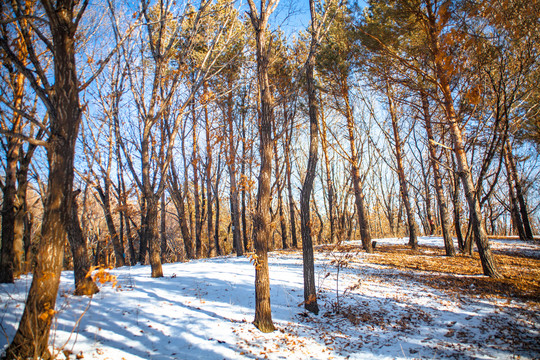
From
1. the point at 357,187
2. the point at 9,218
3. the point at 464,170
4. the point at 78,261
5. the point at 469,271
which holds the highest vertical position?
the point at 357,187

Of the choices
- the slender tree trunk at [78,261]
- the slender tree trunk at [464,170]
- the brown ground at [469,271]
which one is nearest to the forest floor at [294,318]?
the brown ground at [469,271]

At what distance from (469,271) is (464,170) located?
287 centimetres

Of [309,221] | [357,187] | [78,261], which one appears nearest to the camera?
[78,261]

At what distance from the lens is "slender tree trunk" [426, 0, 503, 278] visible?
21.9ft

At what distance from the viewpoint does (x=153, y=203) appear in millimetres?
6117

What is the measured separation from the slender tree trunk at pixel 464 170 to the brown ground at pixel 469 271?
0.45m

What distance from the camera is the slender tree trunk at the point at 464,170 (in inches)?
262

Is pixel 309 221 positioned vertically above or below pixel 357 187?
below

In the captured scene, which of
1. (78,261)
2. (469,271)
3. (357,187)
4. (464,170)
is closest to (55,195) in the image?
(78,261)

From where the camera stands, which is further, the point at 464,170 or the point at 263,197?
the point at 464,170

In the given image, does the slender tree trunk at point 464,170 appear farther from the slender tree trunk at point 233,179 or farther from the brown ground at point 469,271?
the slender tree trunk at point 233,179

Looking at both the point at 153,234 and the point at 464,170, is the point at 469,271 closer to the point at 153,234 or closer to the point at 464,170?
the point at 464,170

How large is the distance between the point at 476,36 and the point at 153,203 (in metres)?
7.95

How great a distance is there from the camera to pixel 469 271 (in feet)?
24.1
